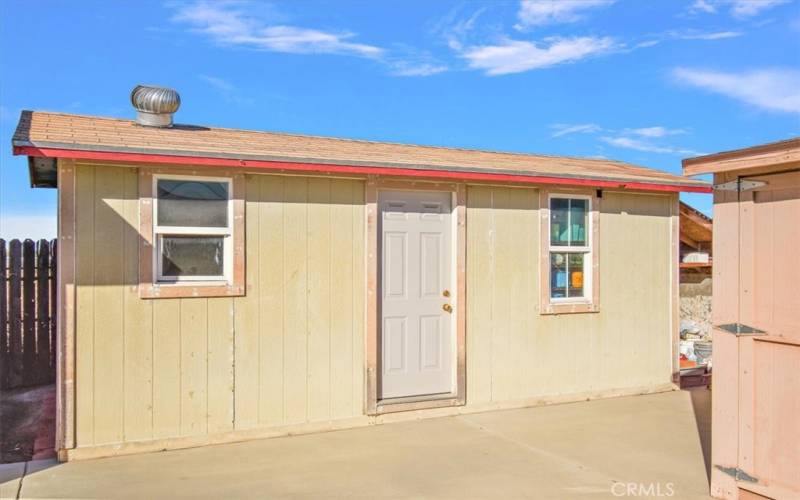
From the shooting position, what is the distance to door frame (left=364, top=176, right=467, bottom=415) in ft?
20.5

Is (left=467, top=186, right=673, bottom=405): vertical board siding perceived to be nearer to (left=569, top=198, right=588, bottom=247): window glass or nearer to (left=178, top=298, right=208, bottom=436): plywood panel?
(left=569, top=198, right=588, bottom=247): window glass

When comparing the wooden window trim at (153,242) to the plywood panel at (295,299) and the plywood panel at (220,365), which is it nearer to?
the plywood panel at (220,365)

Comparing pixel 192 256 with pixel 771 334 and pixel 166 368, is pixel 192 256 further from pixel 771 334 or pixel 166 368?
pixel 771 334

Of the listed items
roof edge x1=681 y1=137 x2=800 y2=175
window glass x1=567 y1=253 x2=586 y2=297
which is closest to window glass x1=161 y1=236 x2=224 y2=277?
roof edge x1=681 y1=137 x2=800 y2=175

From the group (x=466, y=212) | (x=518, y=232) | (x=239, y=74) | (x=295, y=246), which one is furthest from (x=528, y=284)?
(x=239, y=74)

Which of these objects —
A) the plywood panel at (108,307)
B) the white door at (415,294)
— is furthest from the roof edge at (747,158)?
the plywood panel at (108,307)

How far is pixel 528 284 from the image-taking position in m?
7.14

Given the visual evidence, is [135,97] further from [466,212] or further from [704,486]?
[704,486]

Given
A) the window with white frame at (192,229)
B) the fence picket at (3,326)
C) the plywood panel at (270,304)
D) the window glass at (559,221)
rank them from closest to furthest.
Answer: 1. the window with white frame at (192,229)
2. the plywood panel at (270,304)
3. the window glass at (559,221)
4. the fence picket at (3,326)

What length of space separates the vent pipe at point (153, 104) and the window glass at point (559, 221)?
4.55 metres

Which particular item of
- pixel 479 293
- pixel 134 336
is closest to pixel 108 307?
pixel 134 336

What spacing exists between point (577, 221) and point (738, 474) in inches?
156

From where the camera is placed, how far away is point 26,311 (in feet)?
25.6

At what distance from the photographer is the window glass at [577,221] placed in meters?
7.45
